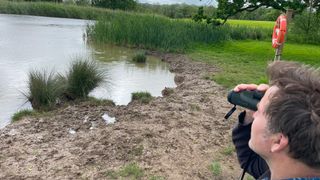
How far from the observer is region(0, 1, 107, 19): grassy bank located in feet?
97.6

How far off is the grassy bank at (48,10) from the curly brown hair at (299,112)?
94.2ft

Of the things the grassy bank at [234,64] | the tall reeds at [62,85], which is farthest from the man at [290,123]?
the grassy bank at [234,64]

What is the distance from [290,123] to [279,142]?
8cm

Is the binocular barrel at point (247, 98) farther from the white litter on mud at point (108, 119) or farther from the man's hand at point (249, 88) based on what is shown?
the white litter on mud at point (108, 119)

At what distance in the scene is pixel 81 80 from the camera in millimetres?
6430

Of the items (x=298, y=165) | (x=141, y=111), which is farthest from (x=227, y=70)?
(x=298, y=165)

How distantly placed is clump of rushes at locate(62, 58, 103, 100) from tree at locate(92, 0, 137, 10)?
37.6 m

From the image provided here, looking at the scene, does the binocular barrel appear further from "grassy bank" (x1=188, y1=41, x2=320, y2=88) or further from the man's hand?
"grassy bank" (x1=188, y1=41, x2=320, y2=88)

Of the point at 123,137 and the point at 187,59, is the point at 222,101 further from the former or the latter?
the point at 187,59

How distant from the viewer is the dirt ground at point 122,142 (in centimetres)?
344

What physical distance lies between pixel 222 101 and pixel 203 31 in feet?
32.4

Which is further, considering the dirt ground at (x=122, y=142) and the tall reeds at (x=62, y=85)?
the tall reeds at (x=62, y=85)

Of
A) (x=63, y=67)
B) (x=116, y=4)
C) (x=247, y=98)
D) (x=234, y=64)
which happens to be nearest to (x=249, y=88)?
(x=247, y=98)

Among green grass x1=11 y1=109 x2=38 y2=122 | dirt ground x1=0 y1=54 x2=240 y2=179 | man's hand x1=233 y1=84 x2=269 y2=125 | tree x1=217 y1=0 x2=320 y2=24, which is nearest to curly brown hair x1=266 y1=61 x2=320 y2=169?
man's hand x1=233 y1=84 x2=269 y2=125
